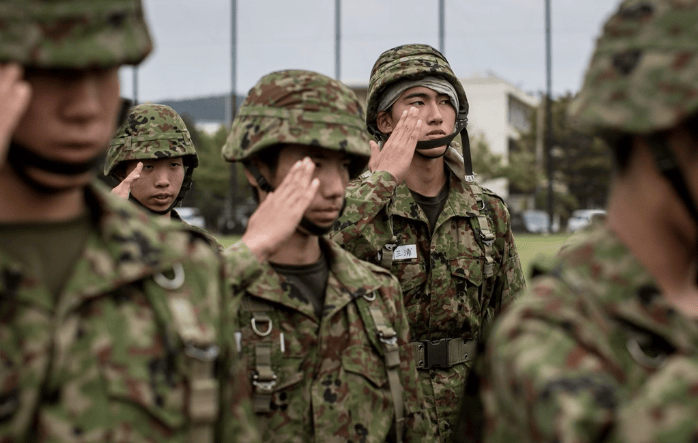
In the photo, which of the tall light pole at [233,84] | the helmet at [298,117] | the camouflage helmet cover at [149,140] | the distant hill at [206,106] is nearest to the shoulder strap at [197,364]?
the helmet at [298,117]

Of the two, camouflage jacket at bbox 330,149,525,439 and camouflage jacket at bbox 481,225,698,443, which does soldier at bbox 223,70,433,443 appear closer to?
camouflage jacket at bbox 330,149,525,439

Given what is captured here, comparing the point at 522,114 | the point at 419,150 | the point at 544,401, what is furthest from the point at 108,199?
the point at 522,114

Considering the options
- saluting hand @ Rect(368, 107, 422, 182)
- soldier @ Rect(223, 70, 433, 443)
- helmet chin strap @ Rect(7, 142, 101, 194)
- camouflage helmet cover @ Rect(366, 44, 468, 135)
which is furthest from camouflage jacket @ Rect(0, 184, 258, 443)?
camouflage helmet cover @ Rect(366, 44, 468, 135)

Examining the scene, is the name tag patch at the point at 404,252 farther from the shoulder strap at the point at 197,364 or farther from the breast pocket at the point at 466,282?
the shoulder strap at the point at 197,364

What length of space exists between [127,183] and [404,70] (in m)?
1.88

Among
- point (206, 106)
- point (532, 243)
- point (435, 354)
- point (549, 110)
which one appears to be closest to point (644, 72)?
point (435, 354)

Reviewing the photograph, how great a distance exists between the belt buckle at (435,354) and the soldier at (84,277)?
2814mm

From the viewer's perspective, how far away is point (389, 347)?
11.7 feet

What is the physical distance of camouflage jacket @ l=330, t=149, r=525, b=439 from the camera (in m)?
4.99

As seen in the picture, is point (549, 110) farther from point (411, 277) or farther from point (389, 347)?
point (389, 347)

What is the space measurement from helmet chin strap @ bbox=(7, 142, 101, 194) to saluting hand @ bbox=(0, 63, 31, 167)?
0.08m

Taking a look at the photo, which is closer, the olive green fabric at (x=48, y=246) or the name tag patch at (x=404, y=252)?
the olive green fabric at (x=48, y=246)

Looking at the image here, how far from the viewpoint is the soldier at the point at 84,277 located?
6.66 ft

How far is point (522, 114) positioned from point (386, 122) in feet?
222
